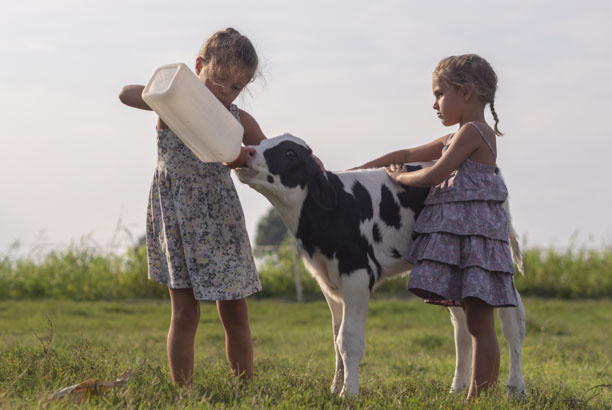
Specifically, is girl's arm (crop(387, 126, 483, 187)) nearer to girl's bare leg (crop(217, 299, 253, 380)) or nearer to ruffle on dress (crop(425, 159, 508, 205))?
ruffle on dress (crop(425, 159, 508, 205))

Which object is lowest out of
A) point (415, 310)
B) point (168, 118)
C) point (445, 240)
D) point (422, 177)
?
point (415, 310)

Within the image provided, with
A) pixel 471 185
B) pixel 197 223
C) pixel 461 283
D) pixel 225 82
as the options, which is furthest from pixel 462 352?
pixel 225 82

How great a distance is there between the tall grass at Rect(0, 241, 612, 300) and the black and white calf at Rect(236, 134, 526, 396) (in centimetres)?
880

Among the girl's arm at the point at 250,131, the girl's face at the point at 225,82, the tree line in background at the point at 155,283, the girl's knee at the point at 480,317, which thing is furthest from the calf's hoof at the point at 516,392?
the tree line in background at the point at 155,283

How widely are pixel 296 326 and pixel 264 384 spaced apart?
605cm

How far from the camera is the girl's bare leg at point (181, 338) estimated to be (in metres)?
4.41

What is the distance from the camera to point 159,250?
176 inches

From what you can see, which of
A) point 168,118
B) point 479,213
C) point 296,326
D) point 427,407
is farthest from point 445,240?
point 296,326

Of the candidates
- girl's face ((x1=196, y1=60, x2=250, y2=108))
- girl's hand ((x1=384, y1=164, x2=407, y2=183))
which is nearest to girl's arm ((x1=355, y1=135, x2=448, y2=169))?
girl's hand ((x1=384, y1=164, x2=407, y2=183))

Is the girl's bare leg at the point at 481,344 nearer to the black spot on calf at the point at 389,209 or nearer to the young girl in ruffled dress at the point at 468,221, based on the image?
the young girl in ruffled dress at the point at 468,221

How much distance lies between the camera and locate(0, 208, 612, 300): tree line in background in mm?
12773

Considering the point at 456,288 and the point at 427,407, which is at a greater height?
the point at 456,288

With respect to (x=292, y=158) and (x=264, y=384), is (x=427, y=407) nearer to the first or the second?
(x=264, y=384)

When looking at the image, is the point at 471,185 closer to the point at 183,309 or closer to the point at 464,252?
the point at 464,252
